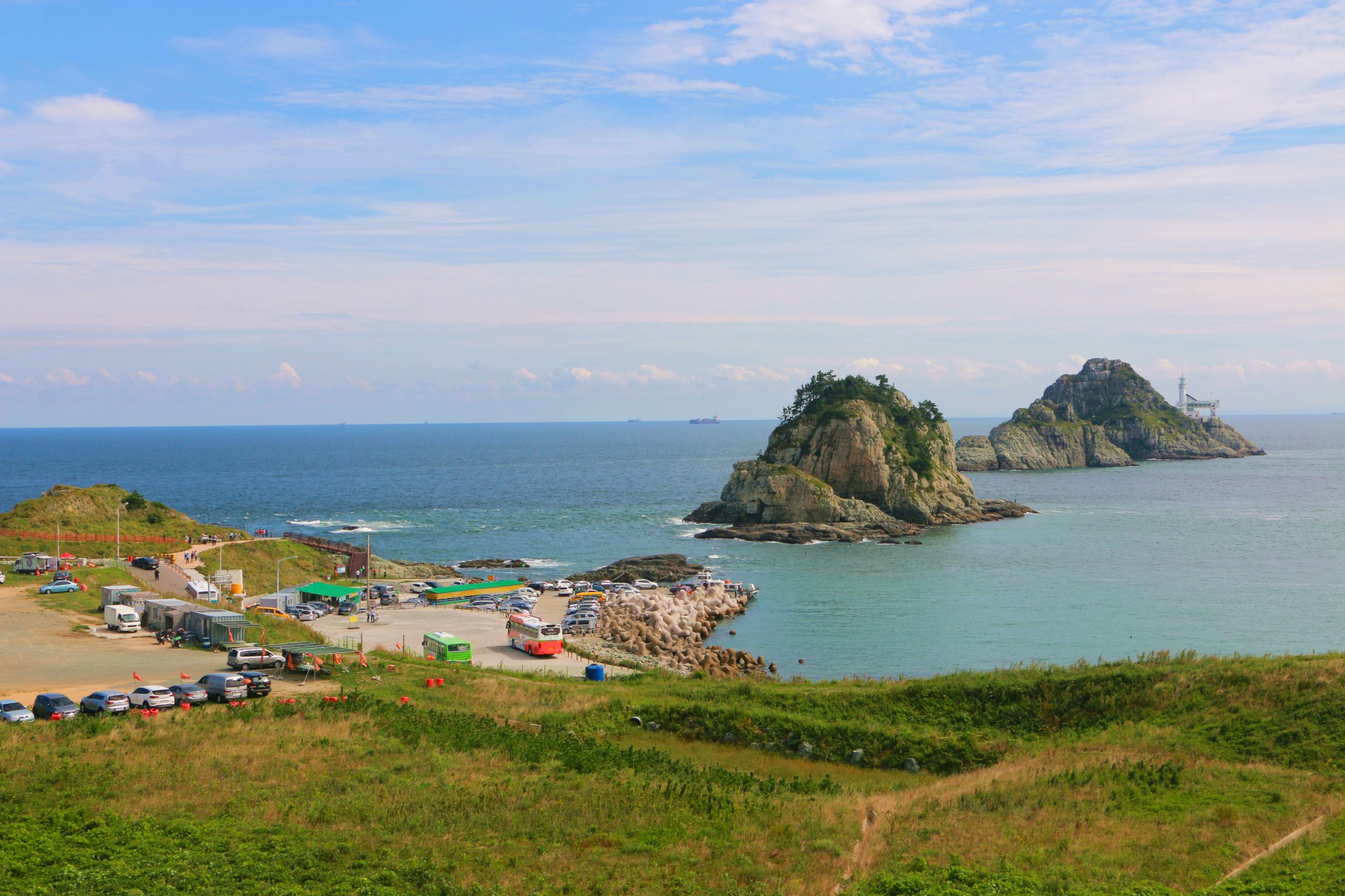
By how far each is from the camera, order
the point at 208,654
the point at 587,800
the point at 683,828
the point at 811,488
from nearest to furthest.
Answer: the point at 683,828 < the point at 587,800 < the point at 208,654 < the point at 811,488

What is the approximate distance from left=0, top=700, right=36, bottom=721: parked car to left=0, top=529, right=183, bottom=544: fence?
44470mm

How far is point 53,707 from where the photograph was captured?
26.9 m

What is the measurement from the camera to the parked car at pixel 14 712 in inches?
1034

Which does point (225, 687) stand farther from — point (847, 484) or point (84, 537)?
point (847, 484)

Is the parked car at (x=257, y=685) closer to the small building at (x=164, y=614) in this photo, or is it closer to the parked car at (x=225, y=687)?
the parked car at (x=225, y=687)

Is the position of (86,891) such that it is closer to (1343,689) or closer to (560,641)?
(560,641)

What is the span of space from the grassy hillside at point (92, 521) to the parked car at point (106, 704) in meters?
43.3

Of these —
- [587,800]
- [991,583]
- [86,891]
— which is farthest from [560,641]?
[991,583]

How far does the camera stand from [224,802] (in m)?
20.9

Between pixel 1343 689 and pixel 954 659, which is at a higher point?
pixel 1343 689

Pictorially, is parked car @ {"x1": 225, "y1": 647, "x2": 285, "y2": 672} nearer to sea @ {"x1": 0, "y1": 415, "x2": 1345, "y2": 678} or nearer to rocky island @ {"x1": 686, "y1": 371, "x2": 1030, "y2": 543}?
sea @ {"x1": 0, "y1": 415, "x2": 1345, "y2": 678}

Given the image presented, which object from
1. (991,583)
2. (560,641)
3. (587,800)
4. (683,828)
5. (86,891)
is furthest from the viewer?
(991,583)

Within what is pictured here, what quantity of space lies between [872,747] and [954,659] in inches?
842

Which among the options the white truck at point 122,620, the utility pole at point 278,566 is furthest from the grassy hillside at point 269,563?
the white truck at point 122,620
